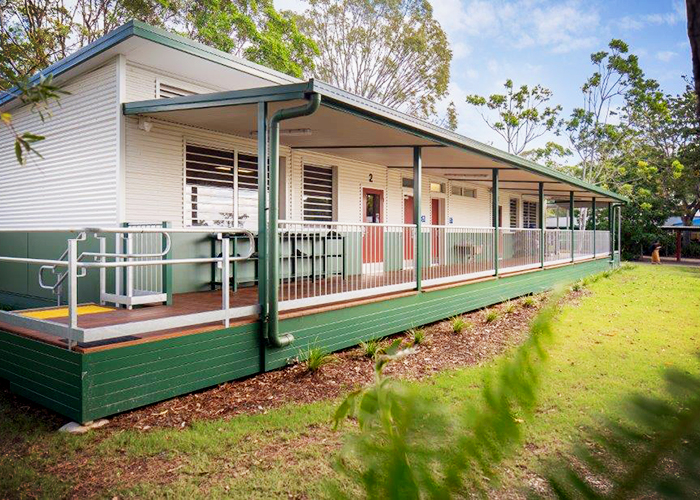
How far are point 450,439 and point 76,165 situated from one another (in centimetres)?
949

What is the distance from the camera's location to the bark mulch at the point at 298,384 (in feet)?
16.0

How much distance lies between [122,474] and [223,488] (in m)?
0.81

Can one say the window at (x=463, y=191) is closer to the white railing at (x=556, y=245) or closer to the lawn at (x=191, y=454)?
the white railing at (x=556, y=245)

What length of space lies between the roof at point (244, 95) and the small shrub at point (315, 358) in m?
3.02

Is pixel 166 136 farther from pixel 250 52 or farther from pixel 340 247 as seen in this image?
pixel 250 52

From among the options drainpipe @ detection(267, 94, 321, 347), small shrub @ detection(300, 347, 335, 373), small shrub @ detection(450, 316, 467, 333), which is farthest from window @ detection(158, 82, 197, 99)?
small shrub @ detection(450, 316, 467, 333)

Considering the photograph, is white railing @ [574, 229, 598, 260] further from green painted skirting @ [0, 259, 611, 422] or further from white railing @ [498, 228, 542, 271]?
green painted skirting @ [0, 259, 611, 422]

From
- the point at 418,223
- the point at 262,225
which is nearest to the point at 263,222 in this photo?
the point at 262,225

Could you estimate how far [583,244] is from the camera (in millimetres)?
18531

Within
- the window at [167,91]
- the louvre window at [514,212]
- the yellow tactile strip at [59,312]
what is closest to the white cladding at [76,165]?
the window at [167,91]

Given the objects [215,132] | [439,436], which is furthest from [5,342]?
[439,436]

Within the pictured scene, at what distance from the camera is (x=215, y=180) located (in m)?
9.24

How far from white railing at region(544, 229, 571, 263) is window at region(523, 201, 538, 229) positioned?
5110mm

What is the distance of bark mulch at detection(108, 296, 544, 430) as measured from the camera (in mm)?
4891
